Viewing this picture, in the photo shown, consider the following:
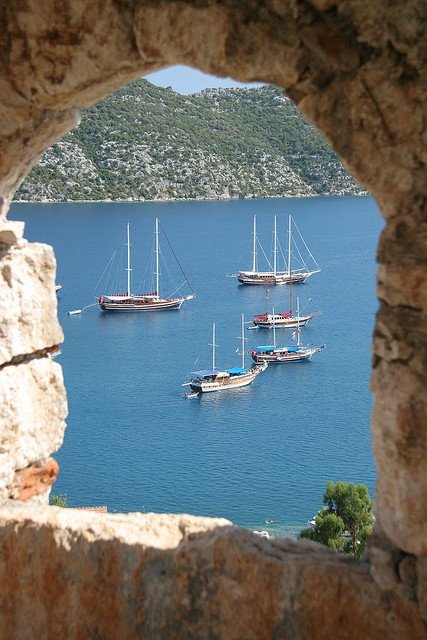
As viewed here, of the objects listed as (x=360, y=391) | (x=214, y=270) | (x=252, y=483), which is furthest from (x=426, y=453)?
(x=214, y=270)

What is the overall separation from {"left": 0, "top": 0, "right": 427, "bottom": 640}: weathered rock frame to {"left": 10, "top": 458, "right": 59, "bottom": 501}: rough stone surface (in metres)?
0.07

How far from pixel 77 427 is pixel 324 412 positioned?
826 cm

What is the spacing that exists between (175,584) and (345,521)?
12.3 metres

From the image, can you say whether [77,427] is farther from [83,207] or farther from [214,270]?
[83,207]

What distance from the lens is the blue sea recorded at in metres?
25.1

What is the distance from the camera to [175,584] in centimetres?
312

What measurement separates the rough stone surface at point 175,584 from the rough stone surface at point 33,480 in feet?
0.91

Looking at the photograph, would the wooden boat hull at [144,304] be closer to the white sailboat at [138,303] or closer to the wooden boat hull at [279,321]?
the white sailboat at [138,303]

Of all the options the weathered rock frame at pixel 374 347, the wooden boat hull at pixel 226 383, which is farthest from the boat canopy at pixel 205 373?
the weathered rock frame at pixel 374 347

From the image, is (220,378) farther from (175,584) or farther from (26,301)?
(175,584)

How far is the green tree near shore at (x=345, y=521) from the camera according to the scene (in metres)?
14.1

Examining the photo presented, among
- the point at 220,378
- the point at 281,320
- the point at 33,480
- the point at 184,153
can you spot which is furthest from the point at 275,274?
the point at 33,480

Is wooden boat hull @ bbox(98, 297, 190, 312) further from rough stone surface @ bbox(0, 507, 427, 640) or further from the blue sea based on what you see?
rough stone surface @ bbox(0, 507, 427, 640)

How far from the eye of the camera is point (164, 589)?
123 inches
